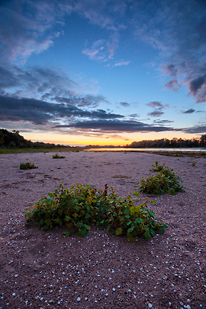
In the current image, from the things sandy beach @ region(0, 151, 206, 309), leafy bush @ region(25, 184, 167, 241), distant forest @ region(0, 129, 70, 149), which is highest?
distant forest @ region(0, 129, 70, 149)

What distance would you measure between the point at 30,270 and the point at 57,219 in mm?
933

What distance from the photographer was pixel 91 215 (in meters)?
3.35

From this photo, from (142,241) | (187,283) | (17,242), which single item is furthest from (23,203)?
(187,283)

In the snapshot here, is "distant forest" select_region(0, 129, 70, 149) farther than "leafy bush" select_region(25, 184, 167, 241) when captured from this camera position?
Yes

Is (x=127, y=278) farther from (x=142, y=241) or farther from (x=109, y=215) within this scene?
(x=109, y=215)

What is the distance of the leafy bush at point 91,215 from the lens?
297 centimetres

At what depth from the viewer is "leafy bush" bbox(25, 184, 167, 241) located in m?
2.97

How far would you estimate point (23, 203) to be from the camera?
4598 millimetres

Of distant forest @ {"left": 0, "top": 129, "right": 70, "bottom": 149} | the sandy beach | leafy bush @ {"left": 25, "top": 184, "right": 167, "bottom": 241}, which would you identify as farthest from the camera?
distant forest @ {"left": 0, "top": 129, "right": 70, "bottom": 149}

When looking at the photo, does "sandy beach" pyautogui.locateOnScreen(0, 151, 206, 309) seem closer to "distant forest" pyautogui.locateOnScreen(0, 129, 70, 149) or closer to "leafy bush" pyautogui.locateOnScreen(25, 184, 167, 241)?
"leafy bush" pyautogui.locateOnScreen(25, 184, 167, 241)

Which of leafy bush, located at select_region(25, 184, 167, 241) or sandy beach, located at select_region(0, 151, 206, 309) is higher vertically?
leafy bush, located at select_region(25, 184, 167, 241)

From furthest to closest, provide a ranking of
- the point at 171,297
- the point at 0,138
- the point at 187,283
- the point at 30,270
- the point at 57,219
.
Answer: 1. the point at 0,138
2. the point at 57,219
3. the point at 30,270
4. the point at 187,283
5. the point at 171,297

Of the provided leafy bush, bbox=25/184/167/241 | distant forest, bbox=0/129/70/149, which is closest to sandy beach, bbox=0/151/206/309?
leafy bush, bbox=25/184/167/241

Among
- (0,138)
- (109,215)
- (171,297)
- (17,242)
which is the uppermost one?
(0,138)
